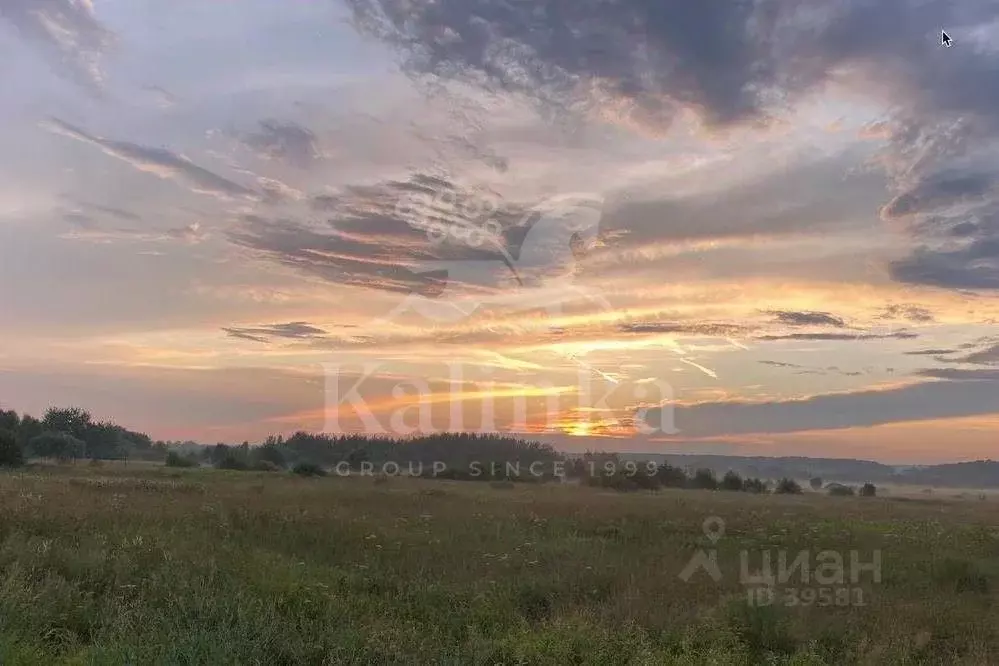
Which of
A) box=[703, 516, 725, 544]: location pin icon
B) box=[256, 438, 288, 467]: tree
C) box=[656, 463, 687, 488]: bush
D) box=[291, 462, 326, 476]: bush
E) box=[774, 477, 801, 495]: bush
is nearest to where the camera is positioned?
box=[703, 516, 725, 544]: location pin icon

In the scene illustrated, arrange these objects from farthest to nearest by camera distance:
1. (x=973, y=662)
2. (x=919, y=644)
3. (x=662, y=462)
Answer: (x=662, y=462), (x=919, y=644), (x=973, y=662)

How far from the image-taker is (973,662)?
798 cm

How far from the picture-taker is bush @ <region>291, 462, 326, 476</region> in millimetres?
52250

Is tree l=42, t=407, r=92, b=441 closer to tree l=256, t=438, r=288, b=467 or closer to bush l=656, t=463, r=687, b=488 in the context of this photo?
tree l=256, t=438, r=288, b=467

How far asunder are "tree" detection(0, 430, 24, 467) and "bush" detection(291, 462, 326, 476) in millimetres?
18220

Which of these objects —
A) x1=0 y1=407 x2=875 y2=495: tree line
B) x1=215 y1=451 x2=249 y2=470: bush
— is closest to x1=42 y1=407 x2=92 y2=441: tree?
x1=0 y1=407 x2=875 y2=495: tree line

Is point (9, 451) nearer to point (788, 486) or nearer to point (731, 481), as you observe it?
point (731, 481)

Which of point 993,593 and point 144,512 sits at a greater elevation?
point 144,512

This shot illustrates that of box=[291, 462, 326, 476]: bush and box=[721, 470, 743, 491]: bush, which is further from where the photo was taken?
box=[721, 470, 743, 491]: bush

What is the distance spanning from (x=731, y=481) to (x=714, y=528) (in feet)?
178

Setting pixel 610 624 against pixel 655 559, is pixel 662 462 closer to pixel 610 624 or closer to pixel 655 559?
pixel 655 559

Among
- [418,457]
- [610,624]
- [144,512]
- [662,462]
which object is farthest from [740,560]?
[418,457]

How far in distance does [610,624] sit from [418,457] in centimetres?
7557

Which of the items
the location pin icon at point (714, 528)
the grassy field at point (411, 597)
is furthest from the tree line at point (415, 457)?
the grassy field at point (411, 597)
